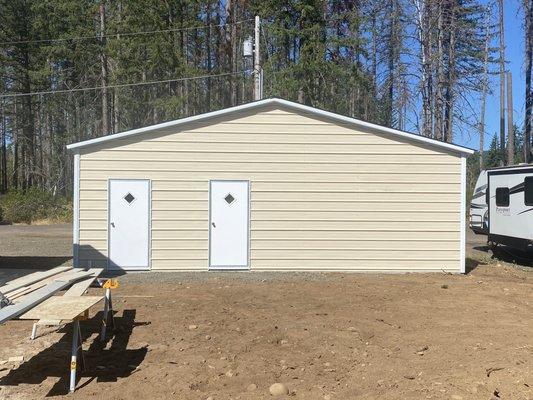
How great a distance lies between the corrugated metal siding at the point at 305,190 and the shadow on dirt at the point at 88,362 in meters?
5.08

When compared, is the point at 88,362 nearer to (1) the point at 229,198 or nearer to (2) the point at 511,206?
(1) the point at 229,198

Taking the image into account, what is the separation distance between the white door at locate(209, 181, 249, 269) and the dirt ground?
1.94 metres

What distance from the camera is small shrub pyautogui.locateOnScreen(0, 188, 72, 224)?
2625 centimetres

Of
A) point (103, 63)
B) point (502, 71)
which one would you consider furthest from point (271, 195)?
point (502, 71)

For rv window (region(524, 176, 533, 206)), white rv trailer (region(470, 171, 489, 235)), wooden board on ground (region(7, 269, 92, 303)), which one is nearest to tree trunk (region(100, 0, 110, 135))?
white rv trailer (region(470, 171, 489, 235))

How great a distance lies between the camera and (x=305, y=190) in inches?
447

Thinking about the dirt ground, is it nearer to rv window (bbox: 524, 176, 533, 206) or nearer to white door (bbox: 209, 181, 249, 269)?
white door (bbox: 209, 181, 249, 269)

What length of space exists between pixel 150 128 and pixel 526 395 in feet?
28.6

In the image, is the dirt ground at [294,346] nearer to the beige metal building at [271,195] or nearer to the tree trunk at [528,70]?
the beige metal building at [271,195]

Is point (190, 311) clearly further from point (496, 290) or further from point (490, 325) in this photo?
point (496, 290)

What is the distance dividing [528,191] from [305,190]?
5456 millimetres

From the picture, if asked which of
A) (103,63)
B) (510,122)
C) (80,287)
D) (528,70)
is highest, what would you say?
(103,63)

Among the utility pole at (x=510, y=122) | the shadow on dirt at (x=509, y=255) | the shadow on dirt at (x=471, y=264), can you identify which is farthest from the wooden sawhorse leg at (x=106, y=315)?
the utility pole at (x=510, y=122)

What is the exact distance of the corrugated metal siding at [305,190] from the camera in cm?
1116
